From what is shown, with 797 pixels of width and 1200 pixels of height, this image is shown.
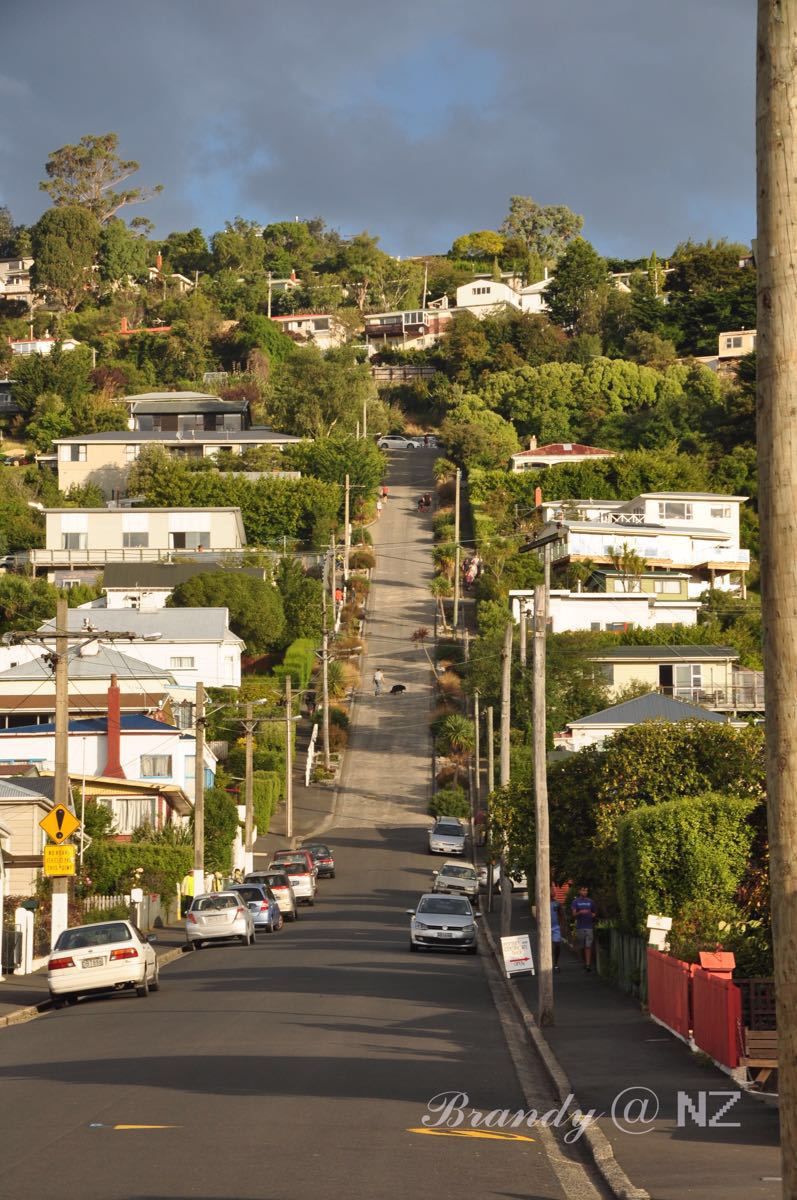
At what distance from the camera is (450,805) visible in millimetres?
67875

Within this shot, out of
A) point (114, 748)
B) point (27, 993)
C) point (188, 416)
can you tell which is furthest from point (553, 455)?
point (27, 993)

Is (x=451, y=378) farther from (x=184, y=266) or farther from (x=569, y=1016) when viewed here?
(x=569, y=1016)

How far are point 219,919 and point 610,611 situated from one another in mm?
46160

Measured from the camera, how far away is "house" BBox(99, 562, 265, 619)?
87.8m

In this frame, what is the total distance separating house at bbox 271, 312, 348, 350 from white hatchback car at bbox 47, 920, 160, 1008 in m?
132

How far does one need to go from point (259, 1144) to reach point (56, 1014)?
46.4 ft

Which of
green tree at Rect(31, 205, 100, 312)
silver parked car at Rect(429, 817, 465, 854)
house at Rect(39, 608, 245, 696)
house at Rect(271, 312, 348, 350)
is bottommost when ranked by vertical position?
silver parked car at Rect(429, 817, 465, 854)

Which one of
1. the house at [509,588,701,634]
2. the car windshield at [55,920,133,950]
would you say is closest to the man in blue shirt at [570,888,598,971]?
the car windshield at [55,920,133,950]

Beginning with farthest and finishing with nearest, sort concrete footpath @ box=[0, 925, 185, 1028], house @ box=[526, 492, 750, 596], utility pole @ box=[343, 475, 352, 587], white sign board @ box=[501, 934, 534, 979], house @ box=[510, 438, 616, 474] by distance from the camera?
house @ box=[510, 438, 616, 474]
utility pole @ box=[343, 475, 352, 587]
house @ box=[526, 492, 750, 596]
white sign board @ box=[501, 934, 534, 979]
concrete footpath @ box=[0, 925, 185, 1028]

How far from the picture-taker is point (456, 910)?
3731 cm

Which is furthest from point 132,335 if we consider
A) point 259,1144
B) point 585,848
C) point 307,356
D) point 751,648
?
point 259,1144

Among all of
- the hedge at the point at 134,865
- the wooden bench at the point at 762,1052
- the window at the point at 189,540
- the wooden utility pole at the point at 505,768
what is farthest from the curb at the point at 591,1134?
the window at the point at 189,540

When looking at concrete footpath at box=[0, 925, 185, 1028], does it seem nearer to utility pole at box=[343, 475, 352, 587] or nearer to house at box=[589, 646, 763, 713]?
house at box=[589, 646, 763, 713]

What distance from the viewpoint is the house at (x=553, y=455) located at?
109 metres
